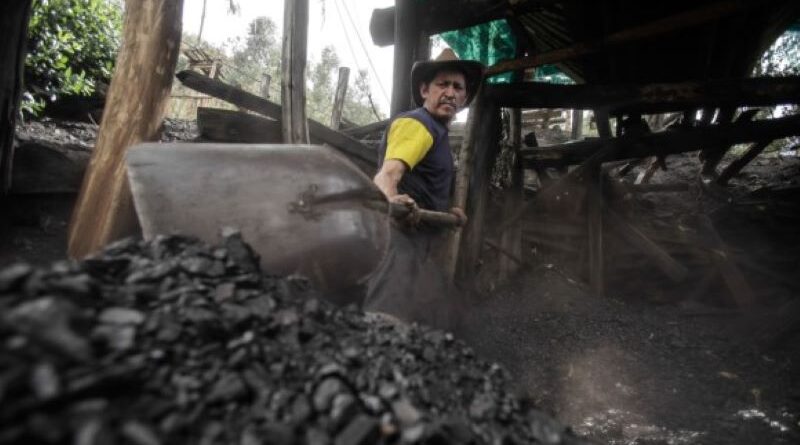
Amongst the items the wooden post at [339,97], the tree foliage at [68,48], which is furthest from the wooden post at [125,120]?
the wooden post at [339,97]

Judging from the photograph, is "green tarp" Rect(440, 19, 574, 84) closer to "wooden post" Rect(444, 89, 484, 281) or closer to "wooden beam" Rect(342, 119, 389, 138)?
"wooden post" Rect(444, 89, 484, 281)

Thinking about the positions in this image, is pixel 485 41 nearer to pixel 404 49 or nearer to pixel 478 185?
pixel 404 49

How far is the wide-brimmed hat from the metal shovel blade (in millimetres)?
1464

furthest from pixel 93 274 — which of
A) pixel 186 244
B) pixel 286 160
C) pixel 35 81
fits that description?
pixel 35 81

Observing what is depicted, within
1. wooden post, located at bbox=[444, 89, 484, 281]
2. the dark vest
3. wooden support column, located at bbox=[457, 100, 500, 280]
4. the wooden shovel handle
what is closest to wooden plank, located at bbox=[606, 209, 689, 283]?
wooden support column, located at bbox=[457, 100, 500, 280]

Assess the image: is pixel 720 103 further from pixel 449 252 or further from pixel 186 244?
pixel 186 244

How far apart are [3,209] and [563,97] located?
4.27 metres

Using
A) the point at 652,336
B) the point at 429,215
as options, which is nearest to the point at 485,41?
the point at 429,215

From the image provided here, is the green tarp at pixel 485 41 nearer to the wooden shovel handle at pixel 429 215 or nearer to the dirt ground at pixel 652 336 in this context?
the wooden shovel handle at pixel 429 215

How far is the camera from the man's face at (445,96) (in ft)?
8.89

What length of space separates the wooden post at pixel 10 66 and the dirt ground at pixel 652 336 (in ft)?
1.57

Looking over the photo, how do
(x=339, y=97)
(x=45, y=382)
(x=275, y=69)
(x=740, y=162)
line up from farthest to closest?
(x=275, y=69)
(x=339, y=97)
(x=740, y=162)
(x=45, y=382)

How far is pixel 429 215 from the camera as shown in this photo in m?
2.37

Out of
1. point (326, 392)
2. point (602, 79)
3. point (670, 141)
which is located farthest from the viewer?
point (602, 79)
